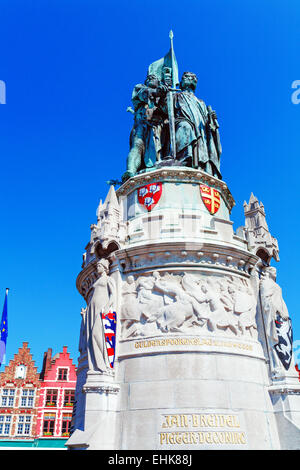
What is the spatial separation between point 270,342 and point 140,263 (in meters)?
5.25

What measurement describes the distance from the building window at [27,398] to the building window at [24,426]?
137 centimetres

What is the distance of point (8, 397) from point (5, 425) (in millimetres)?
3161

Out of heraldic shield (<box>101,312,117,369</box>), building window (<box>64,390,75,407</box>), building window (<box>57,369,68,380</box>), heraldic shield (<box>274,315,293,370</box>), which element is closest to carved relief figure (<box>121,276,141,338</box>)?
heraldic shield (<box>101,312,117,369</box>)

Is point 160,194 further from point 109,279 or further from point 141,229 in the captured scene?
point 109,279

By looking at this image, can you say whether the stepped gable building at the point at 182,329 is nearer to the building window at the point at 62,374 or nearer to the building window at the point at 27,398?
the building window at the point at 62,374

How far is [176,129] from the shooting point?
64.4 ft

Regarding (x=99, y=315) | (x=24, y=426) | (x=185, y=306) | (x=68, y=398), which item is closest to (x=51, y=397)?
(x=68, y=398)

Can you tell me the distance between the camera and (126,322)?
13273 millimetres

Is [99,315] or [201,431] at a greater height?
[99,315]

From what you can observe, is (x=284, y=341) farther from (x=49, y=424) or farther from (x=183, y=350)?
(x=49, y=424)

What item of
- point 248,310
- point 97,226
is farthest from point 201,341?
point 97,226

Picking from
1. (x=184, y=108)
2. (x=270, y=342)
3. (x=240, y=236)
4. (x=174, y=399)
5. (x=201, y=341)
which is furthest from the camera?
(x=184, y=108)

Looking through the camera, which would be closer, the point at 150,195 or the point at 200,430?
the point at 200,430

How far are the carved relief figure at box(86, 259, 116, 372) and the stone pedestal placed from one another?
352 millimetres
